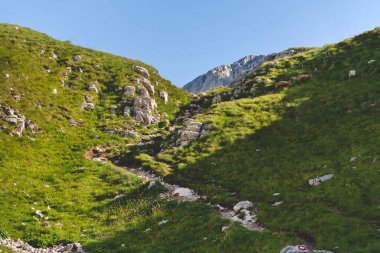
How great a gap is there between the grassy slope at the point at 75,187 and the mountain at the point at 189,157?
156 millimetres

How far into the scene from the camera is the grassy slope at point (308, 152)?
80.1 feet

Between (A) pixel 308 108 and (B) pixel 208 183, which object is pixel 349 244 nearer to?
(B) pixel 208 183

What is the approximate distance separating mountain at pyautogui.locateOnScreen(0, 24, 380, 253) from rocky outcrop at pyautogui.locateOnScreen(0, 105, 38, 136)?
0.47 feet

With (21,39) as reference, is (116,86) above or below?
below

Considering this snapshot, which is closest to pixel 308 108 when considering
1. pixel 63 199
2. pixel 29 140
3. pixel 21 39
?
pixel 63 199

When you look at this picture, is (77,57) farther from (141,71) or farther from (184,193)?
(184,193)

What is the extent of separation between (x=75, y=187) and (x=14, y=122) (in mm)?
13744

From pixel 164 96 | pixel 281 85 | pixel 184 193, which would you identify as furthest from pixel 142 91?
pixel 184 193

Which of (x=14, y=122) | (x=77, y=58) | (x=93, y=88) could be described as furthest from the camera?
(x=77, y=58)

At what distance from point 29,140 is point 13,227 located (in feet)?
60.2

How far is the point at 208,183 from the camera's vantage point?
36.7 m

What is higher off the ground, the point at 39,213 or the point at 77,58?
the point at 77,58

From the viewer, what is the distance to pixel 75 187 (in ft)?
124

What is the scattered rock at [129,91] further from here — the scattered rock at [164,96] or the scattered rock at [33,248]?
the scattered rock at [33,248]
